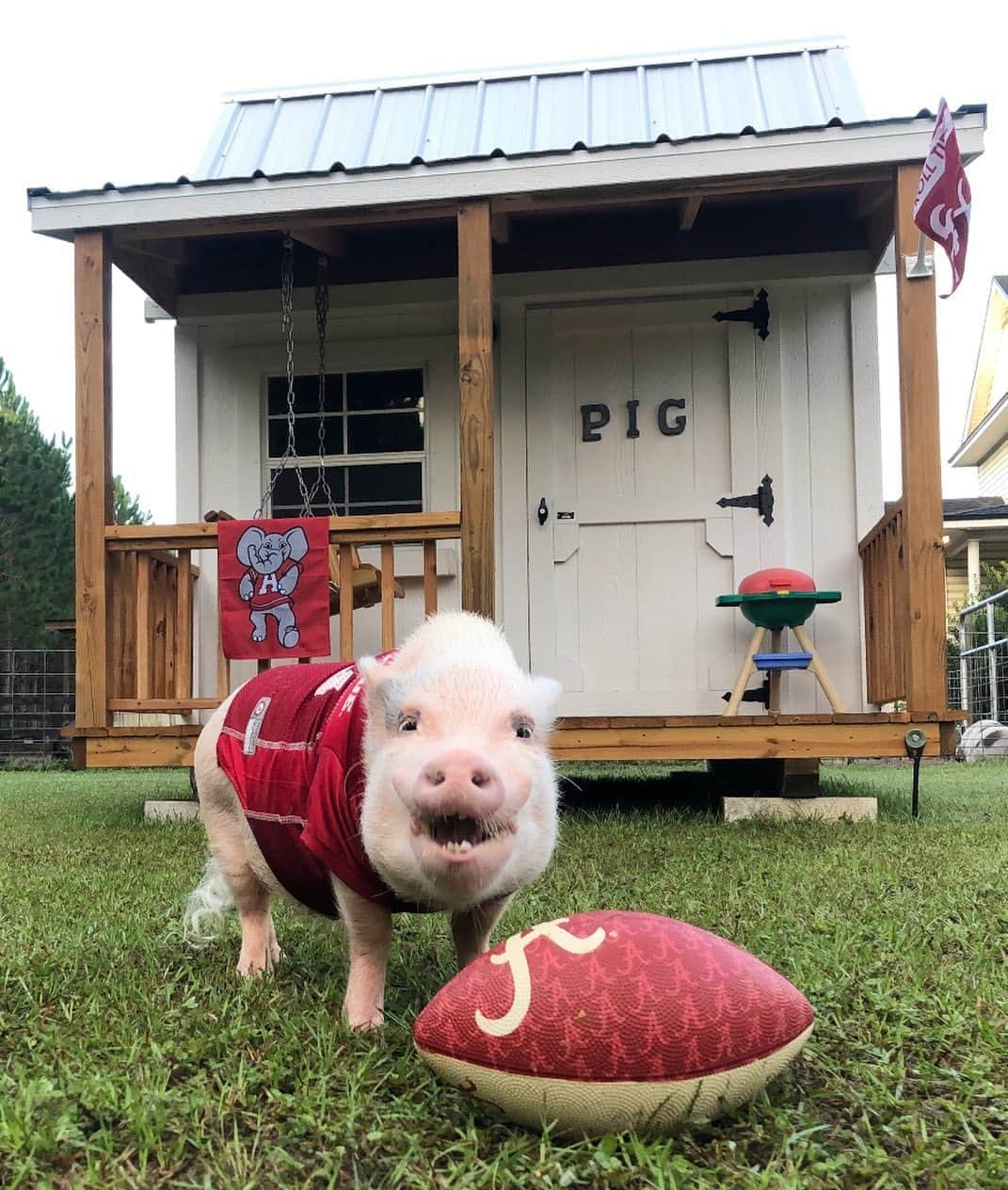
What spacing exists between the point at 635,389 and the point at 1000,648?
27.6 ft

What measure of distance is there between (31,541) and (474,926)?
16.5m

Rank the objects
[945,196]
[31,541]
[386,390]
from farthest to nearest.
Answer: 1. [31,541]
2. [386,390]
3. [945,196]

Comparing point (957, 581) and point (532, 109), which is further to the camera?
point (957, 581)

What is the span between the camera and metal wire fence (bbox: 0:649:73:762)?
50.8 ft

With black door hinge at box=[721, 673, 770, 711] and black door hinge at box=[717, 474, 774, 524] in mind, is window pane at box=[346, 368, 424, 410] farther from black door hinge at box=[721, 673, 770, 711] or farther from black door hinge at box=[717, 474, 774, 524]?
A: black door hinge at box=[721, 673, 770, 711]

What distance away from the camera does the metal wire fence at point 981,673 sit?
41.6 feet

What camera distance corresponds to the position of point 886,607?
237 inches

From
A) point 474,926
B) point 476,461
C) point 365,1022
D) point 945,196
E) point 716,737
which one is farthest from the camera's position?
point 716,737

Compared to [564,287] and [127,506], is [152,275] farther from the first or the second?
[127,506]

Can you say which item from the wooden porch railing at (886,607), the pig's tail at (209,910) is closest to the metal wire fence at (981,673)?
the wooden porch railing at (886,607)

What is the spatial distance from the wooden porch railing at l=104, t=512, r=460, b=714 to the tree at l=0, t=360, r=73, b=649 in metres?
11.6

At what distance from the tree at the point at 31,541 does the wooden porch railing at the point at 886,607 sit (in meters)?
→ 13.6

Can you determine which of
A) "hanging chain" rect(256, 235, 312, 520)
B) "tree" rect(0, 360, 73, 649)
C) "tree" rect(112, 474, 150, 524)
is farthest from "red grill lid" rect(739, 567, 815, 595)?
"tree" rect(112, 474, 150, 524)

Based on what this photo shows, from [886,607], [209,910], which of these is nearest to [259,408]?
[886,607]
